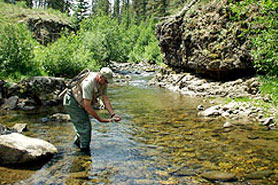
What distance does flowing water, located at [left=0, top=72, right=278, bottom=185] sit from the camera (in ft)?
16.7

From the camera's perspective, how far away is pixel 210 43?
18141 millimetres

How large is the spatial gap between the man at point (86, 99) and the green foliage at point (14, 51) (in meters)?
9.41

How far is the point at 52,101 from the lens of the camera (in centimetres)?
1317

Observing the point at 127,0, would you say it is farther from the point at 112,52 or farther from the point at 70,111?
the point at 70,111

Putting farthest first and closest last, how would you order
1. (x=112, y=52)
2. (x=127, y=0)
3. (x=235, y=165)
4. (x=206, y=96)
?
(x=127, y=0) < (x=112, y=52) < (x=206, y=96) < (x=235, y=165)

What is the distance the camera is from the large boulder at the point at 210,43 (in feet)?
51.7

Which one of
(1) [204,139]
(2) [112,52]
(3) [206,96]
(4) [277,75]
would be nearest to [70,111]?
(1) [204,139]

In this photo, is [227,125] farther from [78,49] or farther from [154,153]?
[78,49]

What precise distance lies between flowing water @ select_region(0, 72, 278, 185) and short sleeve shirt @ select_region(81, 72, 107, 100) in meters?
1.62

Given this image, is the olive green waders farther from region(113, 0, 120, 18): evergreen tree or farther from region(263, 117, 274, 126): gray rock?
region(113, 0, 120, 18): evergreen tree

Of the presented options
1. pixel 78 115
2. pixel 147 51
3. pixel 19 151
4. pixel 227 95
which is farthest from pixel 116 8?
pixel 19 151

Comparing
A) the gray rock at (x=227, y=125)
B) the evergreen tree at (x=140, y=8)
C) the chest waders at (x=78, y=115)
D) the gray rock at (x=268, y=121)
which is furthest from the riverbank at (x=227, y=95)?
the evergreen tree at (x=140, y=8)

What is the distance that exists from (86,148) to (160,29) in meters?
21.7

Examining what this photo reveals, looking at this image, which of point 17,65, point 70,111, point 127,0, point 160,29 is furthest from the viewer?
point 127,0
